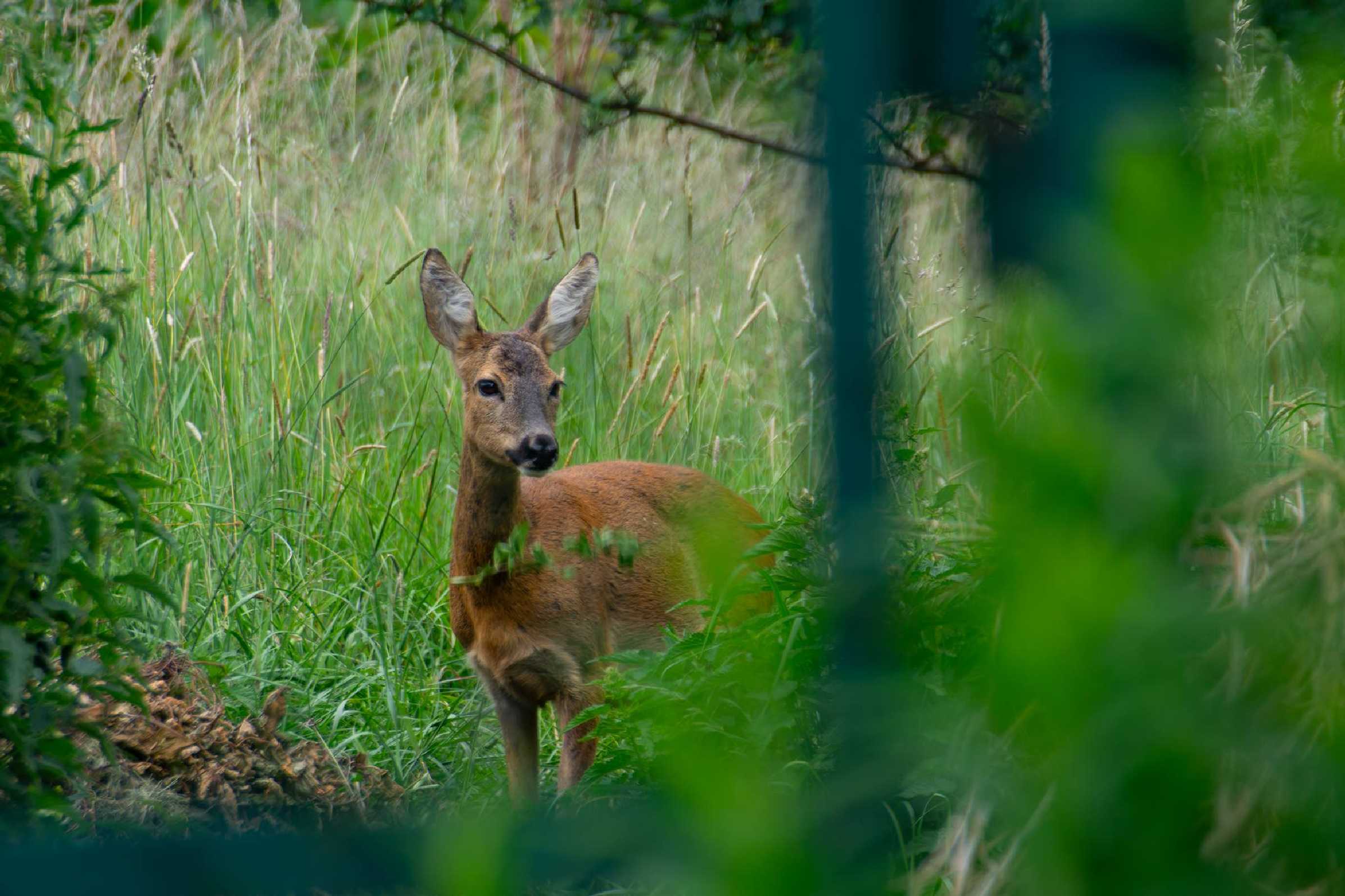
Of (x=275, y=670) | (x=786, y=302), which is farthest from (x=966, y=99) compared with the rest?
(x=786, y=302)

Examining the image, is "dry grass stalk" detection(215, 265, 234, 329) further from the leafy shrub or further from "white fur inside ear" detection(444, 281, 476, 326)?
the leafy shrub

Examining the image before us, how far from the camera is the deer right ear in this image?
530 cm

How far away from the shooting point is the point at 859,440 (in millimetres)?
833

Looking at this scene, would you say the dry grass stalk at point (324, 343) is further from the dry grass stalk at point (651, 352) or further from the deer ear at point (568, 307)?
the dry grass stalk at point (651, 352)

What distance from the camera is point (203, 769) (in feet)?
11.8

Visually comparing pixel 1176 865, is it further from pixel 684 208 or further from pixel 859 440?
pixel 684 208

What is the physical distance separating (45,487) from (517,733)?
256 centimetres

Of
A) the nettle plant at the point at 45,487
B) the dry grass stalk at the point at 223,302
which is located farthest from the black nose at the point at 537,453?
the nettle plant at the point at 45,487

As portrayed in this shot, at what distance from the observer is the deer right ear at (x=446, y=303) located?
5.30 m

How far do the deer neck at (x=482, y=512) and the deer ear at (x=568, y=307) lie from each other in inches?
23.8

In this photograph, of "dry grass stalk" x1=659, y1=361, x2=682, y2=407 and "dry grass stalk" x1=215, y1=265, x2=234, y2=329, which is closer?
"dry grass stalk" x1=215, y1=265, x2=234, y2=329

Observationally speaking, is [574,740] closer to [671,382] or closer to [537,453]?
[537,453]

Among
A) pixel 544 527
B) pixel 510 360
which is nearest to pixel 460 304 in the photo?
pixel 510 360

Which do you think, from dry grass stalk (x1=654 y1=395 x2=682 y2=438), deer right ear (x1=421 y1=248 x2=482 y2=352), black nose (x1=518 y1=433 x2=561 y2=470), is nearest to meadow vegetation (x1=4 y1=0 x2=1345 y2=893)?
dry grass stalk (x1=654 y1=395 x2=682 y2=438)
